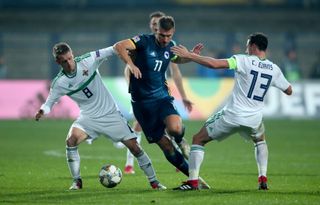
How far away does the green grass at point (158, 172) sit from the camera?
11.2 metres

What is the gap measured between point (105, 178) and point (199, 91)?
16.0m

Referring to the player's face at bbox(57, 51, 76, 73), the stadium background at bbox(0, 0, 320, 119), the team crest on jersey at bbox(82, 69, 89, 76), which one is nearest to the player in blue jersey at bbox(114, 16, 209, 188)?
the team crest on jersey at bbox(82, 69, 89, 76)

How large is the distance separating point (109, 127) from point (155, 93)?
0.80m

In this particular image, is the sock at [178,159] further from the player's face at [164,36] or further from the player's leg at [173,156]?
the player's face at [164,36]

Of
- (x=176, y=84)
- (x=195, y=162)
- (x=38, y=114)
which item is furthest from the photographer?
(x=176, y=84)

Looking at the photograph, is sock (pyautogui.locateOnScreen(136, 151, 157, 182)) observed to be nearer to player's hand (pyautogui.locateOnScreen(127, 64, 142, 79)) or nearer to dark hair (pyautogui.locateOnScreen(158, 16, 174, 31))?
player's hand (pyautogui.locateOnScreen(127, 64, 142, 79))

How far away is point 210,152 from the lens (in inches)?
764

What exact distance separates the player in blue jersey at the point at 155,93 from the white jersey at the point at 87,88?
39 centimetres

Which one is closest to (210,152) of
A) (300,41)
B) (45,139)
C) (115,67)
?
(45,139)

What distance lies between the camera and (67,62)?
40.2 feet

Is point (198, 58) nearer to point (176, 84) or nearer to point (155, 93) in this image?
point (155, 93)

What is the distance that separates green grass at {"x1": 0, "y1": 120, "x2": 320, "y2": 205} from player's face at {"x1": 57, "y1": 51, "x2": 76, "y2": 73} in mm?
1650

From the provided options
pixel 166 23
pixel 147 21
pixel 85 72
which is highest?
pixel 147 21

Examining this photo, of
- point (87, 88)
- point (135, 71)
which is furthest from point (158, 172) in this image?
point (135, 71)
